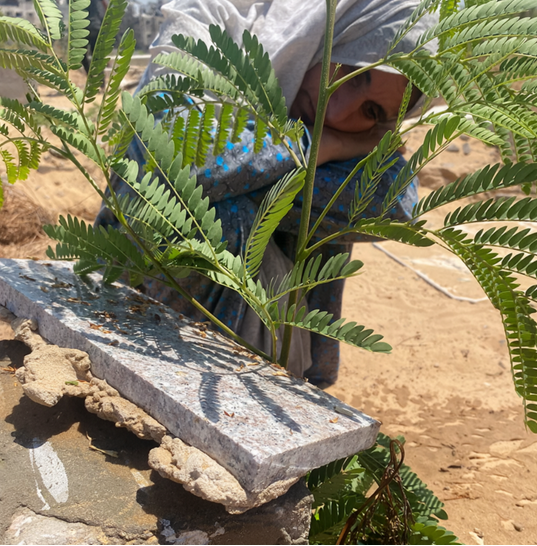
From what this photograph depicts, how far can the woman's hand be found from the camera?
2.04m

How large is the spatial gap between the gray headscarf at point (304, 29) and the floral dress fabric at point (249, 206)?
273mm

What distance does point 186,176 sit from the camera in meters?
1.13

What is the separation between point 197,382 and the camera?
1171 millimetres

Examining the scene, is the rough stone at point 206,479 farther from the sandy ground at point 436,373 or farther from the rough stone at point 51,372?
the sandy ground at point 436,373

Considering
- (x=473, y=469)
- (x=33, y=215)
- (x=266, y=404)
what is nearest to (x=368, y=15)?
(x=266, y=404)

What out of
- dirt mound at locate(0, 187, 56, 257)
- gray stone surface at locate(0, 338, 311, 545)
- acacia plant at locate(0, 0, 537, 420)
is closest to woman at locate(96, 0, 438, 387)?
acacia plant at locate(0, 0, 537, 420)

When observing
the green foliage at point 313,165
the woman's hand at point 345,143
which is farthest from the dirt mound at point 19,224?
the green foliage at point 313,165

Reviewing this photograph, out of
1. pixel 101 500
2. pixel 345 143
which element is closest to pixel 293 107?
pixel 345 143

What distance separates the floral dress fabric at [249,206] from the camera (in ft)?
6.00

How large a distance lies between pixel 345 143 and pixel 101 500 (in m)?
1.48

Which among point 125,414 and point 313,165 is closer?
point 125,414

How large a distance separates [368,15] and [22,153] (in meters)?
1.19

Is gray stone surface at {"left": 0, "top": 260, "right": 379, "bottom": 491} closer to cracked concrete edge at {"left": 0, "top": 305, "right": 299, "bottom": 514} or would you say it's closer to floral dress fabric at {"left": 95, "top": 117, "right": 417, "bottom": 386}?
cracked concrete edge at {"left": 0, "top": 305, "right": 299, "bottom": 514}

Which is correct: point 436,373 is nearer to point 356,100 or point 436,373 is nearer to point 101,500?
point 356,100
